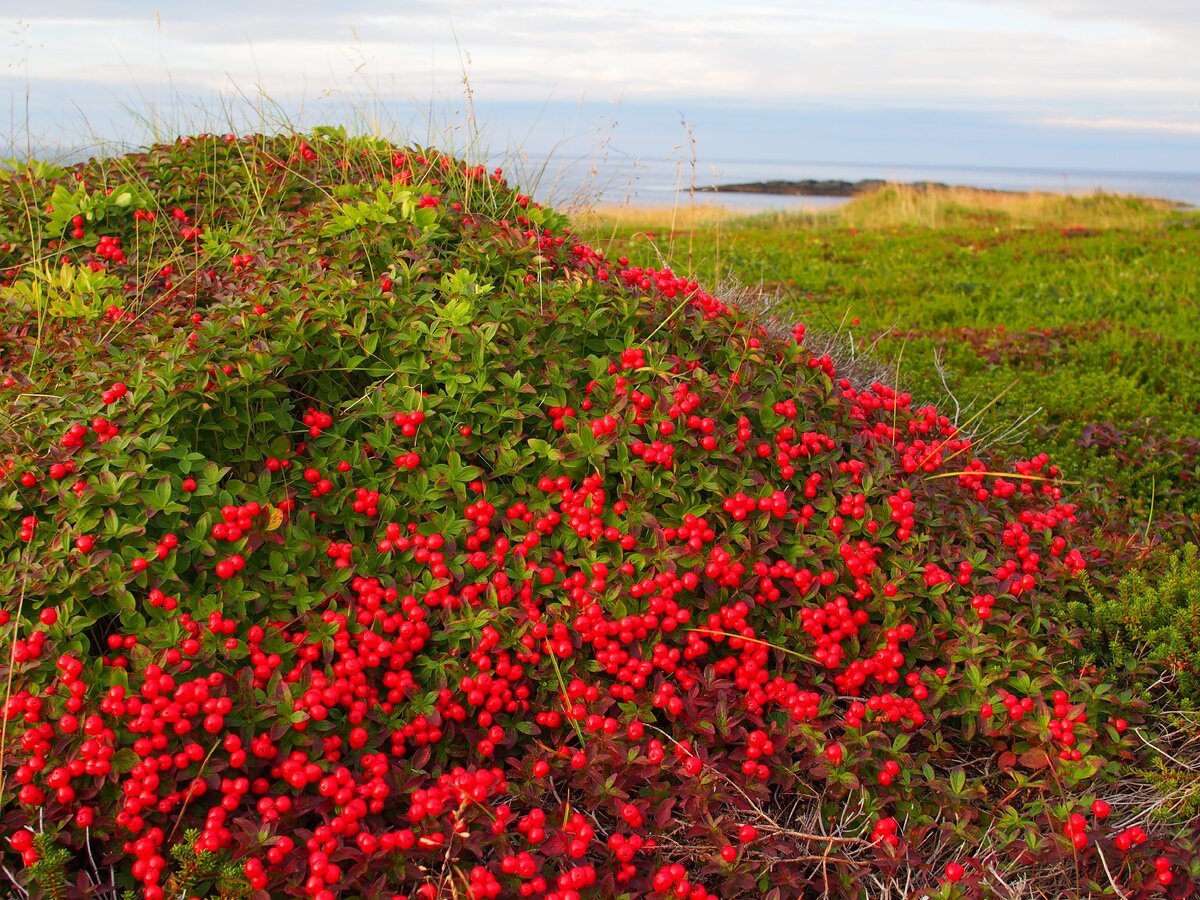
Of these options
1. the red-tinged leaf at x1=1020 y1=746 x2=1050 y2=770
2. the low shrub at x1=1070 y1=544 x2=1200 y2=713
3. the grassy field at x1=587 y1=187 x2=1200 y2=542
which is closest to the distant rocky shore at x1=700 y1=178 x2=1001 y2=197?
the grassy field at x1=587 y1=187 x2=1200 y2=542

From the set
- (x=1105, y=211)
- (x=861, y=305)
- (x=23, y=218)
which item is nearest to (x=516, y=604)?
(x=23, y=218)

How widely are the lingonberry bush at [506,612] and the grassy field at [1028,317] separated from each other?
1469 mm

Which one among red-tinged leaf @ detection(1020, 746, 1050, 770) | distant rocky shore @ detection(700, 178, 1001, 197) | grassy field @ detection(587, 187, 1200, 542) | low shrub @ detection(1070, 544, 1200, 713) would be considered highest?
distant rocky shore @ detection(700, 178, 1001, 197)

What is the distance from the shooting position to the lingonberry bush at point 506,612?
279 cm

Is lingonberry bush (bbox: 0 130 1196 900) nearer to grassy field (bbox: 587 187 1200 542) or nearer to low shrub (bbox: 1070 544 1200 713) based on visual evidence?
low shrub (bbox: 1070 544 1200 713)

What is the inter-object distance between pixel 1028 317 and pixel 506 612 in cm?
781

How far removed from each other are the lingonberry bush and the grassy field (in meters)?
1.47

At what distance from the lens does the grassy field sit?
5.88 metres

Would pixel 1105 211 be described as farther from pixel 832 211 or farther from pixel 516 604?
pixel 516 604

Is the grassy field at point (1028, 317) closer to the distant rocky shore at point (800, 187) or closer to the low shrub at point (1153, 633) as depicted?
the low shrub at point (1153, 633)

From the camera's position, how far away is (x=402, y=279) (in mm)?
3975

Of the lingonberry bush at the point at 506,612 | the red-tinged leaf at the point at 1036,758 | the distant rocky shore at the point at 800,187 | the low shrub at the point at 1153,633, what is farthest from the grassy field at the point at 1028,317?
the distant rocky shore at the point at 800,187

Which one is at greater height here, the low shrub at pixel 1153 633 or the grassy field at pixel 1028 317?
the grassy field at pixel 1028 317

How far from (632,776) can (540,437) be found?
1.38m
